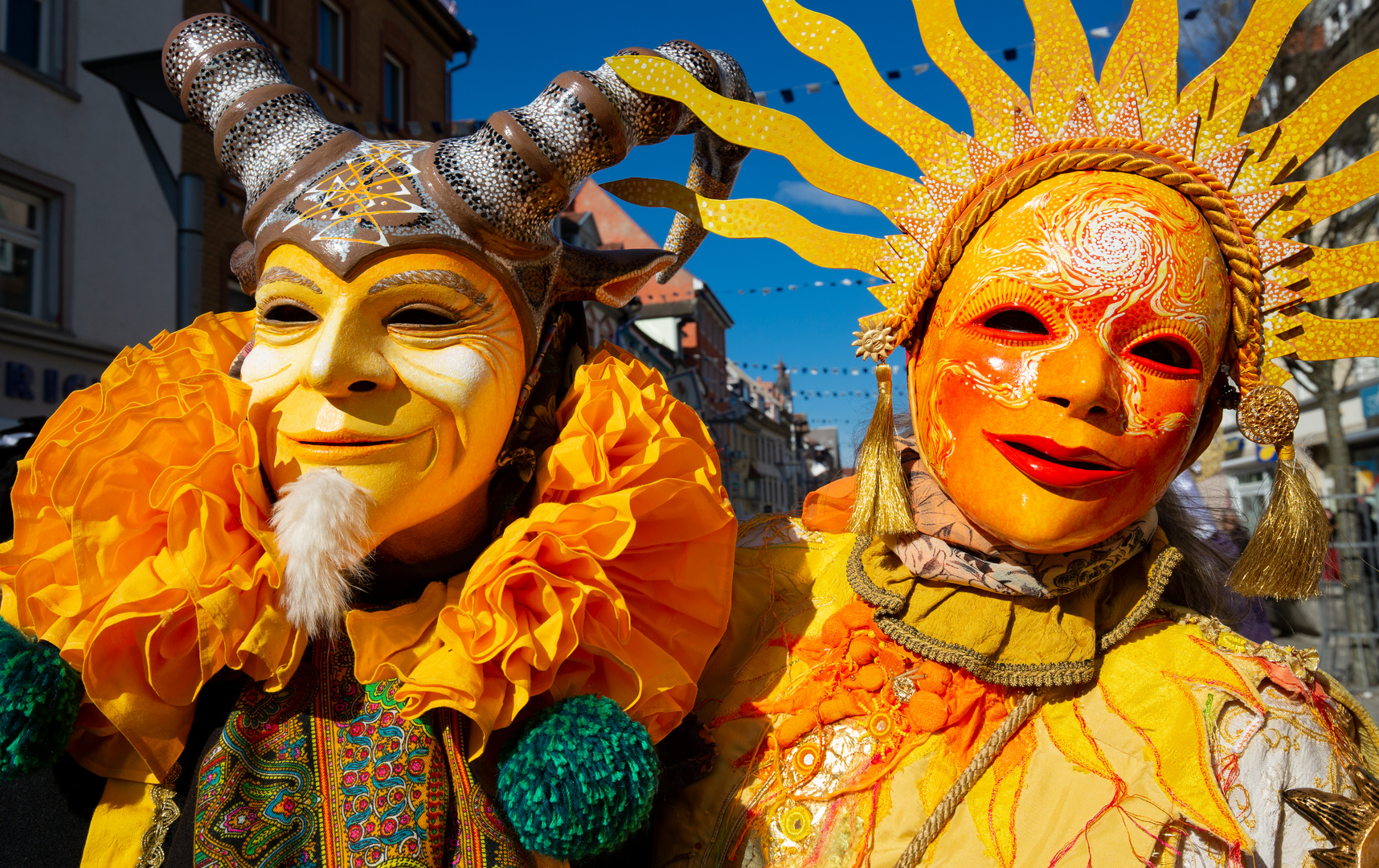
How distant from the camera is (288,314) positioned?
1.63 meters

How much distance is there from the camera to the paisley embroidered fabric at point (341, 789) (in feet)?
4.91

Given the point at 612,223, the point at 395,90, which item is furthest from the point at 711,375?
the point at 395,90

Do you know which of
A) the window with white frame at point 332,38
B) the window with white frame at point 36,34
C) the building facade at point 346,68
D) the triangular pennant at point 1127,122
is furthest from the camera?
the window with white frame at point 332,38

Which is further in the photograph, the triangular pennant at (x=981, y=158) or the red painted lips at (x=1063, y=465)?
the triangular pennant at (x=981, y=158)

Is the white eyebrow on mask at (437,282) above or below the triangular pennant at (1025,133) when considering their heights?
below

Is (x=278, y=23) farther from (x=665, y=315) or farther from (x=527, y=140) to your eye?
(x=665, y=315)

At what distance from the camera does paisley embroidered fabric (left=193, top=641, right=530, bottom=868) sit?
150 centimetres

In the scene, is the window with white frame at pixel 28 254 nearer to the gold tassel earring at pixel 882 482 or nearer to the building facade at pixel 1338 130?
the gold tassel earring at pixel 882 482

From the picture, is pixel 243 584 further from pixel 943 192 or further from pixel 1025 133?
pixel 1025 133

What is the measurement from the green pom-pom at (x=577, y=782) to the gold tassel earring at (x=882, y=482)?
0.68 meters

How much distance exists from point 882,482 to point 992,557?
0.27 metres

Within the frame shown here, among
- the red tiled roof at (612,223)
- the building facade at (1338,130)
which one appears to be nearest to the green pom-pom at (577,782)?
the building facade at (1338,130)

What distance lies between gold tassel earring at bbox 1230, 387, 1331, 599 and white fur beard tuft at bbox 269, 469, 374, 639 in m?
1.69

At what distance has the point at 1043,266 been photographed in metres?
1.63
